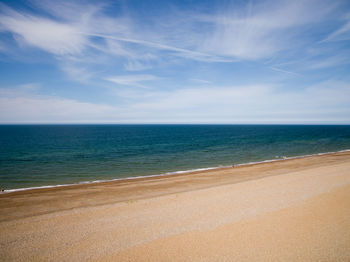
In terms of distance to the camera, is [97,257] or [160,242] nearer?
[97,257]

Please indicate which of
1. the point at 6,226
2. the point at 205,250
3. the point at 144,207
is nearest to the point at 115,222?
the point at 144,207

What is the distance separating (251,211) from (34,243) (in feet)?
30.4

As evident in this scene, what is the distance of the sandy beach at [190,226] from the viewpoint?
6285mm

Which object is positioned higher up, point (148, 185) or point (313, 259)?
point (313, 259)

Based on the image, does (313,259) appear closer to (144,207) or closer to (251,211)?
(251,211)

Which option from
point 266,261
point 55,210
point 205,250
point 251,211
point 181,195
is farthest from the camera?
point 181,195

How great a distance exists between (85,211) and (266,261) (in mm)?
8637

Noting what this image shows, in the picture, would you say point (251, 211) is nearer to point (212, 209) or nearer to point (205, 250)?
point (212, 209)

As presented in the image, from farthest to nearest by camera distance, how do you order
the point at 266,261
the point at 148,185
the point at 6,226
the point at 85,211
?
the point at 148,185 < the point at 85,211 < the point at 6,226 < the point at 266,261

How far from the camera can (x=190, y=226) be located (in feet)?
26.0

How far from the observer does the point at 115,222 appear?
8.43 meters

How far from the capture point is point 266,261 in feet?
19.2

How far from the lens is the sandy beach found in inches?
247

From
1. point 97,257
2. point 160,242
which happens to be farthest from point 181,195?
point 97,257
